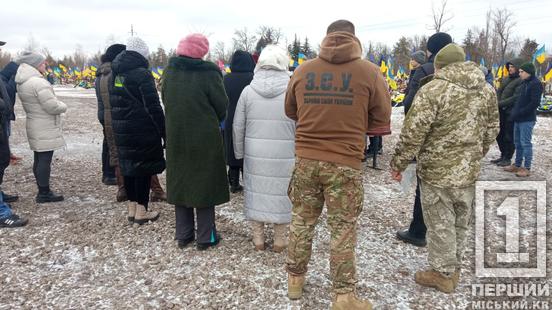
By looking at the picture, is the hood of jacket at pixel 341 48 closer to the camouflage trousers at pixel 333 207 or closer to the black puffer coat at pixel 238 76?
the camouflage trousers at pixel 333 207

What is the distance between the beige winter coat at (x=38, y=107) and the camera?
15.8ft

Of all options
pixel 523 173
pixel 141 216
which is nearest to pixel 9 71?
pixel 141 216

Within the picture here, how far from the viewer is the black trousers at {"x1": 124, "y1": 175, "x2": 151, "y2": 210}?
4229 millimetres

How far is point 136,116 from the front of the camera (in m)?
3.90

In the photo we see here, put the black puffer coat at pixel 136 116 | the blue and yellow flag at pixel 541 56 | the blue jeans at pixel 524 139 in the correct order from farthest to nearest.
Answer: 1. the blue and yellow flag at pixel 541 56
2. the blue jeans at pixel 524 139
3. the black puffer coat at pixel 136 116

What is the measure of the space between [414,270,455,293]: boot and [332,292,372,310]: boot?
0.70 meters

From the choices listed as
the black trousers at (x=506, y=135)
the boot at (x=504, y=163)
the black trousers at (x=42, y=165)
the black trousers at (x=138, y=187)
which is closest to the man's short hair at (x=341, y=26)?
the black trousers at (x=138, y=187)

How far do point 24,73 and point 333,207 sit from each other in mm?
4441

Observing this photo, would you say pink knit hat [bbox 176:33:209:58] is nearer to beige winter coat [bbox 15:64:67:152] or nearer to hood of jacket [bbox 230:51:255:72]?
hood of jacket [bbox 230:51:255:72]

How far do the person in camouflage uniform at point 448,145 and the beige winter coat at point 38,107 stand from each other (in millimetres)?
4396

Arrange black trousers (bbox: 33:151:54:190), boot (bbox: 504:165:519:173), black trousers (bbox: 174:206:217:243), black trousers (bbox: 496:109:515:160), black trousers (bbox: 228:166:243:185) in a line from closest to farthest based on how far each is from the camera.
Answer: black trousers (bbox: 174:206:217:243), black trousers (bbox: 33:151:54:190), black trousers (bbox: 228:166:243:185), boot (bbox: 504:165:519:173), black trousers (bbox: 496:109:515:160)

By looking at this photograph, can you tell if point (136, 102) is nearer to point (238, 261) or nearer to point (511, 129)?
point (238, 261)

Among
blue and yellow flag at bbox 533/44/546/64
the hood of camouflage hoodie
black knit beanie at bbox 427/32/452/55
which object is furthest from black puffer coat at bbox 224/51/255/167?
blue and yellow flag at bbox 533/44/546/64

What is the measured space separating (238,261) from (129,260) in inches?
41.7
